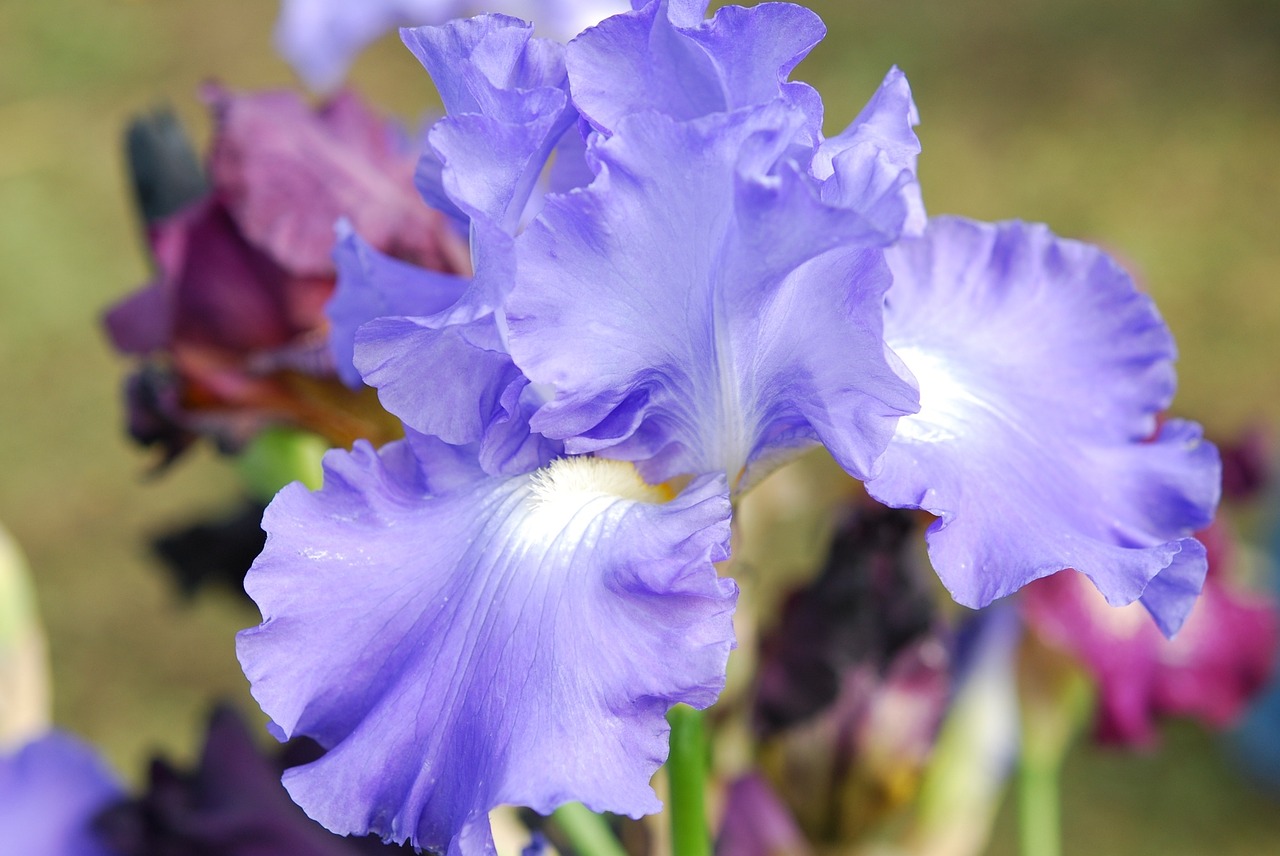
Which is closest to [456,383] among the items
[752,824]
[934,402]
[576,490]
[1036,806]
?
[576,490]

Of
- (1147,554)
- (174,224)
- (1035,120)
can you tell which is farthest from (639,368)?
(1035,120)

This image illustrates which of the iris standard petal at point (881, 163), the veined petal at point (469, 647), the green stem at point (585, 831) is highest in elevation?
the iris standard petal at point (881, 163)

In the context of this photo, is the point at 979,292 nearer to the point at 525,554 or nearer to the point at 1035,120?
the point at 525,554

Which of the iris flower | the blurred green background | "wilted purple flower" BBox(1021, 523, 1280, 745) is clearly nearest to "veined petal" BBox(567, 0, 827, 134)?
the iris flower

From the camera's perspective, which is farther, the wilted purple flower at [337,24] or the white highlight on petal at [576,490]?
the wilted purple flower at [337,24]

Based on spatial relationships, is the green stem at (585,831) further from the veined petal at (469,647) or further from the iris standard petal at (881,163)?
the iris standard petal at (881,163)

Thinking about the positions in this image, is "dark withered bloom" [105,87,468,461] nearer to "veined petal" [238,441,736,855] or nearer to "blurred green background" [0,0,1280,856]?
"veined petal" [238,441,736,855]

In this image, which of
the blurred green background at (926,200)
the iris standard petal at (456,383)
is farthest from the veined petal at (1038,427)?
the blurred green background at (926,200)
